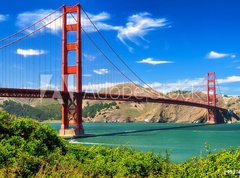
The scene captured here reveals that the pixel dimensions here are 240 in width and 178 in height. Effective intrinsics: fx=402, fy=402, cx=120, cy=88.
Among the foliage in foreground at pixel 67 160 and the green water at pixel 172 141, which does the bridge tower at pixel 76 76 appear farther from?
the foliage in foreground at pixel 67 160

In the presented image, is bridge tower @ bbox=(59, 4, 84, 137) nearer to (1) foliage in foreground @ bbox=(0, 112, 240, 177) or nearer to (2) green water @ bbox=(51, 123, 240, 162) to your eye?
(2) green water @ bbox=(51, 123, 240, 162)

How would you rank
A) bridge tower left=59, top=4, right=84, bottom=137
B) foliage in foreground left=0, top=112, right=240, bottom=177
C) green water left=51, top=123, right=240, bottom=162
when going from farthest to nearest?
1. bridge tower left=59, top=4, right=84, bottom=137
2. green water left=51, top=123, right=240, bottom=162
3. foliage in foreground left=0, top=112, right=240, bottom=177

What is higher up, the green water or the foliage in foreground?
the foliage in foreground

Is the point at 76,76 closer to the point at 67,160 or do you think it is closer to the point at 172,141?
the point at 172,141

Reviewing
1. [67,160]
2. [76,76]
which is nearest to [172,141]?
[76,76]

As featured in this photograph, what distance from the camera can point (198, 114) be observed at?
5901 inches

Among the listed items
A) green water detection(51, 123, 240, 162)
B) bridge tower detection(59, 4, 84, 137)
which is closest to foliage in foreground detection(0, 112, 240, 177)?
green water detection(51, 123, 240, 162)

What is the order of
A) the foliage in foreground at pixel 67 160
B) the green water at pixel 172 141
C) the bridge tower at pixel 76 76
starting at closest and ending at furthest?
the foliage in foreground at pixel 67 160, the green water at pixel 172 141, the bridge tower at pixel 76 76

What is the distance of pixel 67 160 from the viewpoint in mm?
12781

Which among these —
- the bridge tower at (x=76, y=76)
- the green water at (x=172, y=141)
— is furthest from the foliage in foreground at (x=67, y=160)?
the bridge tower at (x=76, y=76)

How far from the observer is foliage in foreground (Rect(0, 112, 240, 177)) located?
9828 mm

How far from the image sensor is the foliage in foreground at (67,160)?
983 cm

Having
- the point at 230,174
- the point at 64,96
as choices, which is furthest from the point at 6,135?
the point at 64,96

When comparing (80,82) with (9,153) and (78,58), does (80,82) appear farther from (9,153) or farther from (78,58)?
(9,153)
